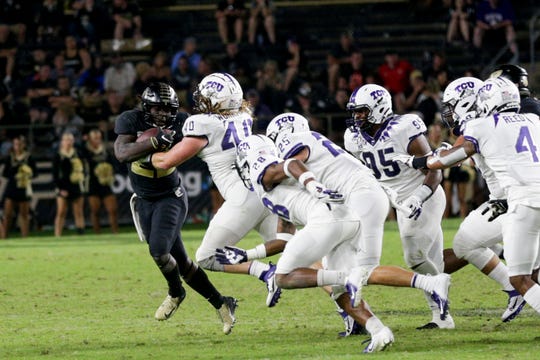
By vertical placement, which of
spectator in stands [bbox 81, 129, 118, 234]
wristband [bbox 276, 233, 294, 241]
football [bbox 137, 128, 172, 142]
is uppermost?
football [bbox 137, 128, 172, 142]

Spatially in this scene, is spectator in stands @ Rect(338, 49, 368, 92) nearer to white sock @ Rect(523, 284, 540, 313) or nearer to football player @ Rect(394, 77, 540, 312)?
football player @ Rect(394, 77, 540, 312)

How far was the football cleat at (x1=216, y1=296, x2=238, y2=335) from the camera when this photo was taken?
8789 millimetres

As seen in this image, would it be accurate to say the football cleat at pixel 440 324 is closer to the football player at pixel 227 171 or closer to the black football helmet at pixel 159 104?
the football player at pixel 227 171

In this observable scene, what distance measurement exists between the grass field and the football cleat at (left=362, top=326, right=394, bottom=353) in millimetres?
64

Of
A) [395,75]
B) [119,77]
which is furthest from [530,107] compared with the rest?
[119,77]

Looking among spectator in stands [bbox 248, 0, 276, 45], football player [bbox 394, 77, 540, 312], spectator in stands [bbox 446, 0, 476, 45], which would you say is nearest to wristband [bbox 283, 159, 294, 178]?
football player [bbox 394, 77, 540, 312]

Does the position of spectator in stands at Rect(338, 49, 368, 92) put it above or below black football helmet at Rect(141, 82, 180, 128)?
below

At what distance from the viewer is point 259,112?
787 inches

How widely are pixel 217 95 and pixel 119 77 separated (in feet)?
40.8

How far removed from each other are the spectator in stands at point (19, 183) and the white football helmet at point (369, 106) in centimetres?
1043

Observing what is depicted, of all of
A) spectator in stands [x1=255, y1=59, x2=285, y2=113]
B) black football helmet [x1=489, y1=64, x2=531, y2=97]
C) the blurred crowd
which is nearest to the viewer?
black football helmet [x1=489, y1=64, x2=531, y2=97]

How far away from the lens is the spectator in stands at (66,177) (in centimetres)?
1844

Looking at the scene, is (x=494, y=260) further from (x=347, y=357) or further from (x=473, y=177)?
(x=473, y=177)

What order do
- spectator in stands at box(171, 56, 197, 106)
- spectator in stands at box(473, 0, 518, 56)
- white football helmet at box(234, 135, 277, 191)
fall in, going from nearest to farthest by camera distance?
white football helmet at box(234, 135, 277, 191) < spectator in stands at box(171, 56, 197, 106) < spectator in stands at box(473, 0, 518, 56)
